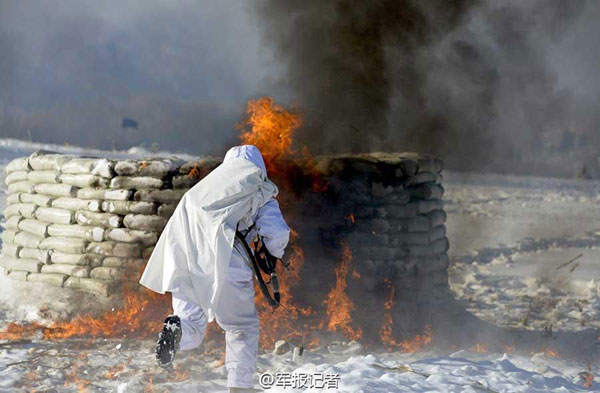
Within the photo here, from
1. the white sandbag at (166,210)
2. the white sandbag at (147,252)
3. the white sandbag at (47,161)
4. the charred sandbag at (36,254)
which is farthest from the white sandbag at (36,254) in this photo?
the white sandbag at (166,210)

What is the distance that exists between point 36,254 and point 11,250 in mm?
695

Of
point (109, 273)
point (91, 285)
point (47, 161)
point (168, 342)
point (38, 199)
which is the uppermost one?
point (47, 161)

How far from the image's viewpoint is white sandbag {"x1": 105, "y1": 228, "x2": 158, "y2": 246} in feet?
19.1

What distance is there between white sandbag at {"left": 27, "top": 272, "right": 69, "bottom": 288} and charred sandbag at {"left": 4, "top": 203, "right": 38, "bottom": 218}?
704mm

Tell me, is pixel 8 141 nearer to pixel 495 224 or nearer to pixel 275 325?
pixel 495 224

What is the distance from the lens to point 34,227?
6.61 metres

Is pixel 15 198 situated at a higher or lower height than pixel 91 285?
higher

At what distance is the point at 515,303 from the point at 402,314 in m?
2.33

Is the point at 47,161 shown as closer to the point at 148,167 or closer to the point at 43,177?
the point at 43,177

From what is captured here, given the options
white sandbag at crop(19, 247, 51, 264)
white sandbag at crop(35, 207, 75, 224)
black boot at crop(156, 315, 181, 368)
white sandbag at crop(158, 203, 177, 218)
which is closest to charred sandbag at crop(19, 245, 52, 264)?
white sandbag at crop(19, 247, 51, 264)

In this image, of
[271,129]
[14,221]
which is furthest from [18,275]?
[271,129]

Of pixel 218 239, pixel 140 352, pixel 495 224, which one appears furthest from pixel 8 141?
pixel 218 239

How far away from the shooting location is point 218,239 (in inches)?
157

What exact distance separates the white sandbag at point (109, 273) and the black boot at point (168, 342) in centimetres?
218
